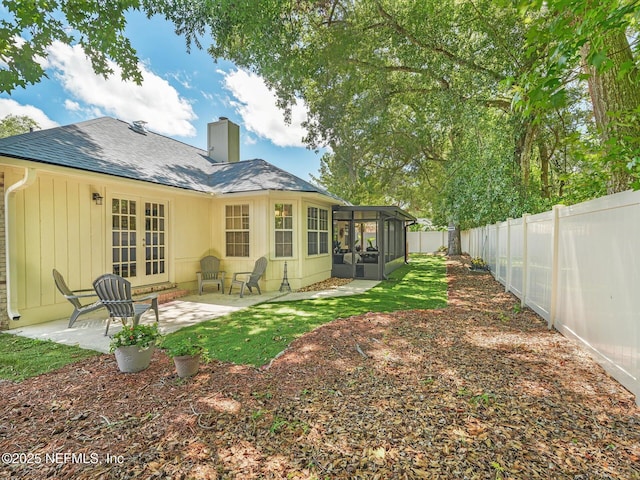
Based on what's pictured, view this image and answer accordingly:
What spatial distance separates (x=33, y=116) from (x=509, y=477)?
35238mm

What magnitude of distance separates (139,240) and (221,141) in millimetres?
6420

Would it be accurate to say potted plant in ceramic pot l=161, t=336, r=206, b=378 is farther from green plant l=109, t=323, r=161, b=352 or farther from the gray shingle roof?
the gray shingle roof

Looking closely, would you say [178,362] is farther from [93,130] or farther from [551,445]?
A: [93,130]

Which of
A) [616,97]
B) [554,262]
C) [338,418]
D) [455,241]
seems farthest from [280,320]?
[455,241]

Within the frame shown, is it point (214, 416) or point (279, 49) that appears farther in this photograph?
point (279, 49)

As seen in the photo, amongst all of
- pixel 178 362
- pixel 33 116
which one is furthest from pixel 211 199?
pixel 33 116

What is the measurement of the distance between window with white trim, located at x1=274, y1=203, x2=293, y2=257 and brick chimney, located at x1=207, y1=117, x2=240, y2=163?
15.3ft

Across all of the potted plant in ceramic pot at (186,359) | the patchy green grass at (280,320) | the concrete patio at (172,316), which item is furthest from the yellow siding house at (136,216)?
the potted plant in ceramic pot at (186,359)

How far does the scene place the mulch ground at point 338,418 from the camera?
2021 millimetres

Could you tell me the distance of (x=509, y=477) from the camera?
1877 mm

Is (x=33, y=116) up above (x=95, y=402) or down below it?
above

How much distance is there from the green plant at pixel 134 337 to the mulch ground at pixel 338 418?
0.33 m

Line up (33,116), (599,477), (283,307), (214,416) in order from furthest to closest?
(33,116), (283,307), (214,416), (599,477)

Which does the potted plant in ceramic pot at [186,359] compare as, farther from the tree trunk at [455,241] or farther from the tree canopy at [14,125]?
the tree canopy at [14,125]
